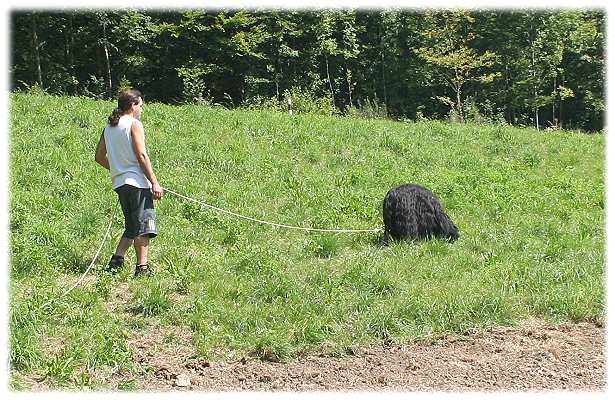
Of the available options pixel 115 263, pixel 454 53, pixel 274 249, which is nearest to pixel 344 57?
pixel 454 53

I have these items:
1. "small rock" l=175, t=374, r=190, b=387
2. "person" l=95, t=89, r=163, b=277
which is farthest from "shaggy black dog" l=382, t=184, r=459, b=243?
"small rock" l=175, t=374, r=190, b=387

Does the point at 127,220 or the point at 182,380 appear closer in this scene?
the point at 182,380

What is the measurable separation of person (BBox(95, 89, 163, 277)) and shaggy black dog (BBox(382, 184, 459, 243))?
2871 millimetres

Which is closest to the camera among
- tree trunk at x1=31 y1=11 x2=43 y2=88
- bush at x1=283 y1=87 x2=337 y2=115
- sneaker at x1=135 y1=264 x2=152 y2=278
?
sneaker at x1=135 y1=264 x2=152 y2=278

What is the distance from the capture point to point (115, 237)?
7070mm

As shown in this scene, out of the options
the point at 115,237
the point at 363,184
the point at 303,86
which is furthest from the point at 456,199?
the point at 303,86

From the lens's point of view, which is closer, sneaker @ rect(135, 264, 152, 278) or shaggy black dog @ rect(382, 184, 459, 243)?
sneaker @ rect(135, 264, 152, 278)

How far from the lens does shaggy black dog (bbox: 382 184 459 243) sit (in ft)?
24.5

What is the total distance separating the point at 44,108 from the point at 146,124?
1.99 metres

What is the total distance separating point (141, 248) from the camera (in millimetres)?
6109

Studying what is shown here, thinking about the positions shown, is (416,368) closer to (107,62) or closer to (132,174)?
(132,174)

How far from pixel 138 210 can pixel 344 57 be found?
34167mm

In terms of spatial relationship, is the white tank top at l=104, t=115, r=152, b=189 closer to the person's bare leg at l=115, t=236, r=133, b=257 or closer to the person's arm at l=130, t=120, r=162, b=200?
the person's arm at l=130, t=120, r=162, b=200
